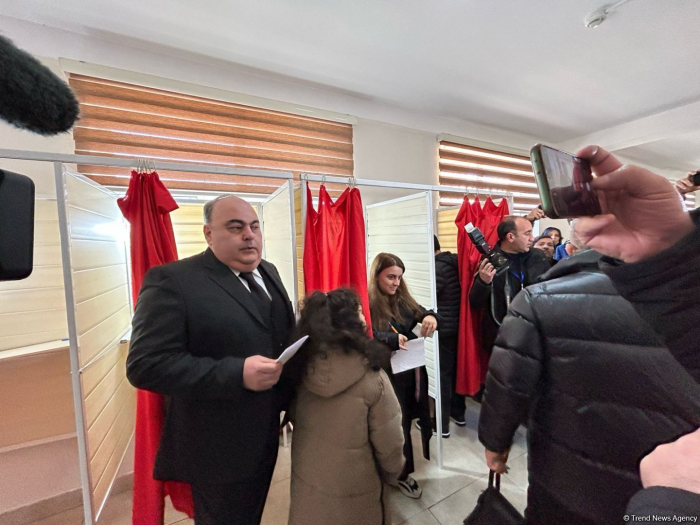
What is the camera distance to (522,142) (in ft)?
11.4

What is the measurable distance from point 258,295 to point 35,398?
175 centimetres

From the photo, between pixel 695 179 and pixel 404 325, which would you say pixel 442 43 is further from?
pixel 404 325

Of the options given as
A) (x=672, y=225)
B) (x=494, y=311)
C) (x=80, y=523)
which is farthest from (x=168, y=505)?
(x=672, y=225)

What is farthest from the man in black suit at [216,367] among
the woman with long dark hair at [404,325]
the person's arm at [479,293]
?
the person's arm at [479,293]

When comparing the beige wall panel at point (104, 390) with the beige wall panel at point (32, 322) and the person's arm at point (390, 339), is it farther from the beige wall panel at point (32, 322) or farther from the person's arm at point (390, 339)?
the person's arm at point (390, 339)

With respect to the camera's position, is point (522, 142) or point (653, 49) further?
point (522, 142)

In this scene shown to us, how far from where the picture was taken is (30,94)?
0.44 metres

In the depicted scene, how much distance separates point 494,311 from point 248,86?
248 centimetres

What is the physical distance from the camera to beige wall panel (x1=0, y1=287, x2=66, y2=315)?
1479mm

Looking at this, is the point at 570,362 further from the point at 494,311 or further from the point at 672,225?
the point at 494,311

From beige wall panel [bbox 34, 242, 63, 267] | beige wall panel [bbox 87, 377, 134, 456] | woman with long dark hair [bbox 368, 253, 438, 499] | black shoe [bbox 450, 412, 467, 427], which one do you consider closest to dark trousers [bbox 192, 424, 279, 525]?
beige wall panel [bbox 87, 377, 134, 456]

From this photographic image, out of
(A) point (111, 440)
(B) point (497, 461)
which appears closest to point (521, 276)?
(B) point (497, 461)

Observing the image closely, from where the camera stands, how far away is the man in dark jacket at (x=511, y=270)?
5.90 ft

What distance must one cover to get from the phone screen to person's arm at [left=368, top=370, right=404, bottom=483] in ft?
2.65
